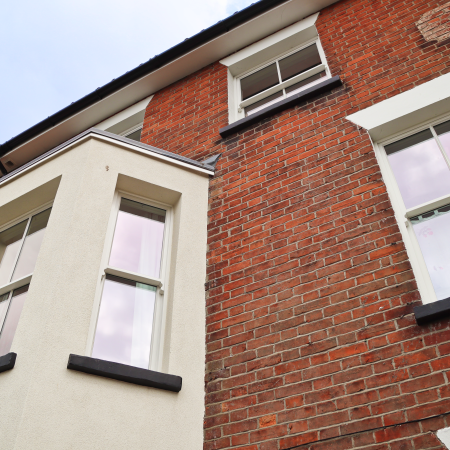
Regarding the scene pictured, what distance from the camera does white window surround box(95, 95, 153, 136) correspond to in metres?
7.56

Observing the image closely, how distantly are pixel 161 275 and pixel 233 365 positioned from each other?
44.8 inches

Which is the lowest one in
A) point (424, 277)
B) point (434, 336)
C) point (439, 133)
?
point (434, 336)

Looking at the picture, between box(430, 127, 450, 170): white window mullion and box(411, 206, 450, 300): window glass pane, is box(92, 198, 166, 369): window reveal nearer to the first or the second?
box(411, 206, 450, 300): window glass pane

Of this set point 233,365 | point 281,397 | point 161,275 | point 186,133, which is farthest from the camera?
point 186,133

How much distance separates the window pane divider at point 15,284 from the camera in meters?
4.48

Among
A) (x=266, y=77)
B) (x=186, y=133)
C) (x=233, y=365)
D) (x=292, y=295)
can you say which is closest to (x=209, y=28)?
(x=266, y=77)

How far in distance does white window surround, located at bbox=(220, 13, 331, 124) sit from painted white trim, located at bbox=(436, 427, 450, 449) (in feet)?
→ 14.4

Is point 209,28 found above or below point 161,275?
above

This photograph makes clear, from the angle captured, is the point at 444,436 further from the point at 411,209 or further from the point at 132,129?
the point at 132,129

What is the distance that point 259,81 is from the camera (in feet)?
22.4

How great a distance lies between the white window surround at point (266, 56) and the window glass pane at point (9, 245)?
2924 mm

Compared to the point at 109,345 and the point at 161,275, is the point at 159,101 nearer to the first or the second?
the point at 161,275

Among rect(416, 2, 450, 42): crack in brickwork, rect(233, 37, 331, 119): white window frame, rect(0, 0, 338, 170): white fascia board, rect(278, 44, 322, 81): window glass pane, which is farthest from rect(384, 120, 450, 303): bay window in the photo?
rect(0, 0, 338, 170): white fascia board

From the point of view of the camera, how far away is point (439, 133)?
4633mm
